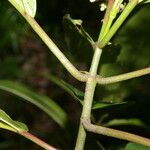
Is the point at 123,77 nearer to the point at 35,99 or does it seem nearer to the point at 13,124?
the point at 13,124

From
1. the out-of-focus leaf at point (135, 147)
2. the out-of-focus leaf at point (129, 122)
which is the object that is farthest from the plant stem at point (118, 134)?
the out-of-focus leaf at point (129, 122)

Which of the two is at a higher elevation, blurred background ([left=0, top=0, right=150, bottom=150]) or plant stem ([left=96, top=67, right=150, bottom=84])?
plant stem ([left=96, top=67, right=150, bottom=84])

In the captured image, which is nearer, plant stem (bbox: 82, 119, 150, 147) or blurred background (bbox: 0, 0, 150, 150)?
plant stem (bbox: 82, 119, 150, 147)

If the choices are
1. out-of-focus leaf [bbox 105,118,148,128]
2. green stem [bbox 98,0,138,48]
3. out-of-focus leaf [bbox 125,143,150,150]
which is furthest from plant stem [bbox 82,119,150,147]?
out-of-focus leaf [bbox 105,118,148,128]

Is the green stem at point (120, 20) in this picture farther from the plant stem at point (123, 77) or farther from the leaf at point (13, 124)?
the leaf at point (13, 124)

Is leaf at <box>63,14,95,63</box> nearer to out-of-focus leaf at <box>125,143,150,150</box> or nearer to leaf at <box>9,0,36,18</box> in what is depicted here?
leaf at <box>9,0,36,18</box>

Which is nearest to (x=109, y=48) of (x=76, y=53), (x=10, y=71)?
(x=76, y=53)

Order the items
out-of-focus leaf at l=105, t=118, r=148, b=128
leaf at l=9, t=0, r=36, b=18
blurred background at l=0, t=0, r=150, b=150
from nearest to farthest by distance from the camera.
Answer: leaf at l=9, t=0, r=36, b=18
blurred background at l=0, t=0, r=150, b=150
out-of-focus leaf at l=105, t=118, r=148, b=128

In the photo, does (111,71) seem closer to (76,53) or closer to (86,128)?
(76,53)
